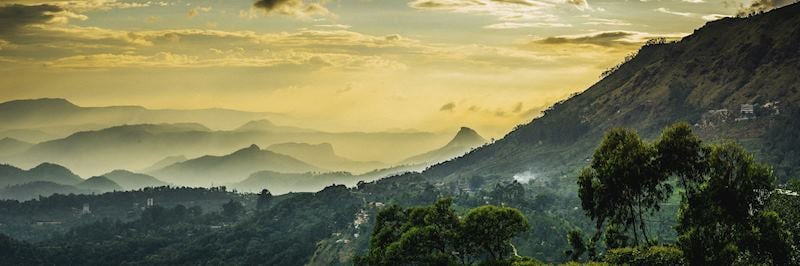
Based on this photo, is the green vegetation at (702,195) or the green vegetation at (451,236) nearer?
the green vegetation at (702,195)

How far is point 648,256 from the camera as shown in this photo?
62.2 m

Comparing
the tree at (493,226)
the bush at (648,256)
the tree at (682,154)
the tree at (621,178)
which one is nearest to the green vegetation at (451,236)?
the tree at (493,226)

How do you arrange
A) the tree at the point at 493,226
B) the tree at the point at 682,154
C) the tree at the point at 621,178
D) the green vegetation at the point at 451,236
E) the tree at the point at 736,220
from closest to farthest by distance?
the tree at the point at 736,220, the tree at the point at 682,154, the tree at the point at 621,178, the tree at the point at 493,226, the green vegetation at the point at 451,236

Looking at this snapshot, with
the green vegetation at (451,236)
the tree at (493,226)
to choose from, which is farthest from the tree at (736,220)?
the green vegetation at (451,236)

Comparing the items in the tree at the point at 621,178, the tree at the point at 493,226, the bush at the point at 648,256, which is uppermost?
the tree at the point at 621,178

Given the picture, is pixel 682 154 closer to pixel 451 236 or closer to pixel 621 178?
pixel 621 178

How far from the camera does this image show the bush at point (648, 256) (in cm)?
6162

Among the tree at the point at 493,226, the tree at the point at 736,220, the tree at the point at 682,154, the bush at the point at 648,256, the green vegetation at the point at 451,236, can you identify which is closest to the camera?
the tree at the point at 736,220

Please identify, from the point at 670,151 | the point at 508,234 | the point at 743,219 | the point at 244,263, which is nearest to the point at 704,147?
the point at 670,151

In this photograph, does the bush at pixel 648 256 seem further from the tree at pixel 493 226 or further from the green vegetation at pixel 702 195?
the tree at pixel 493 226

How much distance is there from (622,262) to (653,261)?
2657 mm

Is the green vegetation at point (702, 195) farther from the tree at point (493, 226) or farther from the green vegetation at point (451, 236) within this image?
the green vegetation at point (451, 236)

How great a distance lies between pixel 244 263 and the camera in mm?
199875

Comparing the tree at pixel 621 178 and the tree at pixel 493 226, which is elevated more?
the tree at pixel 621 178
